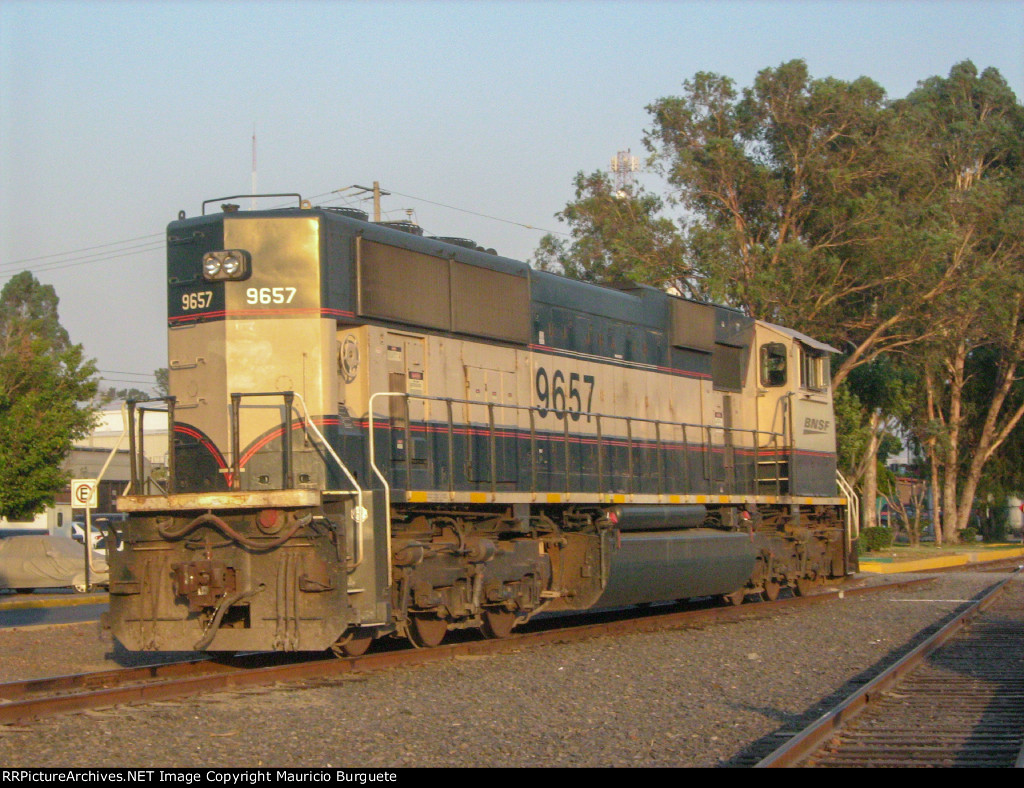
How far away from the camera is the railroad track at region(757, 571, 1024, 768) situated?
5.81 m

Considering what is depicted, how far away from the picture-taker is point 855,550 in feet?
59.6

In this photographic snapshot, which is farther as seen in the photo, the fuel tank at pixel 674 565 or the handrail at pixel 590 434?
the fuel tank at pixel 674 565

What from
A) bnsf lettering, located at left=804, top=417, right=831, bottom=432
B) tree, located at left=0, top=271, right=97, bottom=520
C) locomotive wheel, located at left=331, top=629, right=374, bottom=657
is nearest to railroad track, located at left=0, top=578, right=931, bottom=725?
locomotive wheel, located at left=331, top=629, right=374, bottom=657

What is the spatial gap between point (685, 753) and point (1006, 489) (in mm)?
45921

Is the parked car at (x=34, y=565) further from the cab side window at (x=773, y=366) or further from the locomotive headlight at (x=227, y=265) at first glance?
the locomotive headlight at (x=227, y=265)

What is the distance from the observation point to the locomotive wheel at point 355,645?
32.3 ft

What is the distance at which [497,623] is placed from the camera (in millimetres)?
11273

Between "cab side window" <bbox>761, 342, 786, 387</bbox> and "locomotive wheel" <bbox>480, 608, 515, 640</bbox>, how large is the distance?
6.59 metres

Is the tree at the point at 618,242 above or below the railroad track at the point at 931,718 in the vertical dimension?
above

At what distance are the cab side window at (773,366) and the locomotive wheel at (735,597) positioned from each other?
3.02 metres

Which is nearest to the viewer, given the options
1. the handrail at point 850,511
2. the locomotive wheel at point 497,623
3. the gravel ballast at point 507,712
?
the gravel ballast at point 507,712

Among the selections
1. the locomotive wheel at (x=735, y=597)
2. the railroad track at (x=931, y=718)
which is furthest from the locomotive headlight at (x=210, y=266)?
the locomotive wheel at (x=735, y=597)

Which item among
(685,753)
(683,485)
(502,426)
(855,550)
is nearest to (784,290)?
(855,550)
